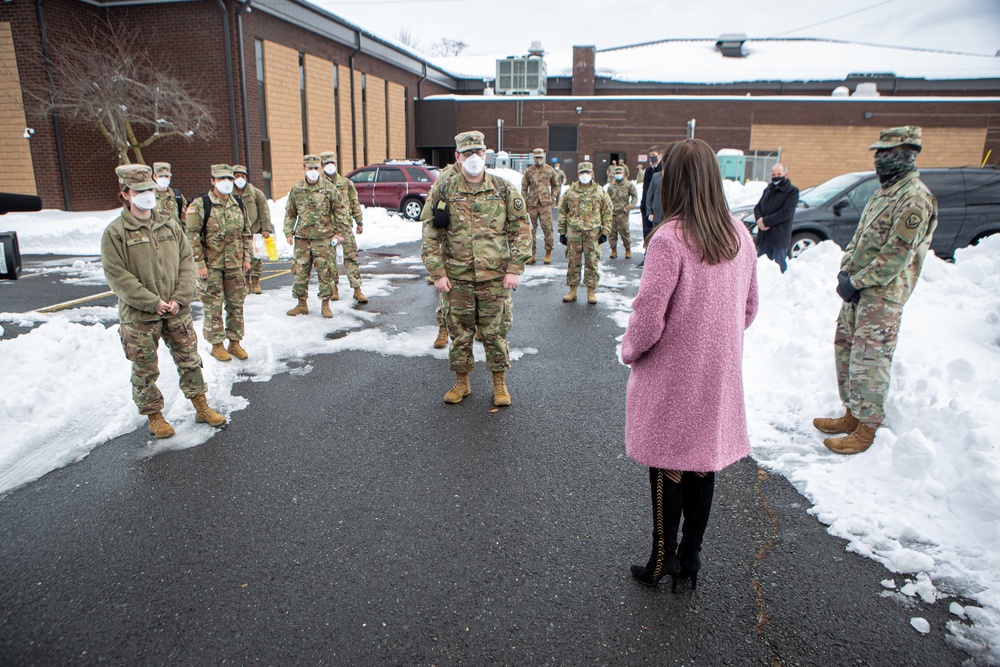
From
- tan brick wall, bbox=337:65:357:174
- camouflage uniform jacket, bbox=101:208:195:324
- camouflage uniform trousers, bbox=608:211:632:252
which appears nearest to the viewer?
camouflage uniform jacket, bbox=101:208:195:324

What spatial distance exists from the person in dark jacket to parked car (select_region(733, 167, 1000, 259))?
146cm

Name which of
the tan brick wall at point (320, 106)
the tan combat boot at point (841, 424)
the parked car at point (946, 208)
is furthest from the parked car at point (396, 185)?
the tan combat boot at point (841, 424)

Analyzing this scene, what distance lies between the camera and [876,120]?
38.4 metres

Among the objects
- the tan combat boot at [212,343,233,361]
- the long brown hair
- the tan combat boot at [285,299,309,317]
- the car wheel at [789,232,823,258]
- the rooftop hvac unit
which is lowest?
the tan combat boot at [212,343,233,361]

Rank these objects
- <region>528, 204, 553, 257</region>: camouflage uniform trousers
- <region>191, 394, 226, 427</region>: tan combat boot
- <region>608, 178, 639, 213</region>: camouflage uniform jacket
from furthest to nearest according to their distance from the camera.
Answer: <region>608, 178, 639, 213</region>: camouflage uniform jacket < <region>528, 204, 553, 257</region>: camouflage uniform trousers < <region>191, 394, 226, 427</region>: tan combat boot

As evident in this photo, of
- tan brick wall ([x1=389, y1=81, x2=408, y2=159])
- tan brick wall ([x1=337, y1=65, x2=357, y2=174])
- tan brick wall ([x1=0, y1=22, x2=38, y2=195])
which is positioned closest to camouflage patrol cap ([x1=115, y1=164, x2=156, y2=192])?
tan brick wall ([x1=0, y1=22, x2=38, y2=195])

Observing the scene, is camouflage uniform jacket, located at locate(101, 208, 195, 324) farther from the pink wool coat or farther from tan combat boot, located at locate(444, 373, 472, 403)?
the pink wool coat

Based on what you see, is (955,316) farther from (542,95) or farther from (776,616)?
(542,95)

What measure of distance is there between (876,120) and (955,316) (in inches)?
1556

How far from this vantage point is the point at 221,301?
6.56 meters

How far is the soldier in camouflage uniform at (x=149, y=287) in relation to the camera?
169 inches

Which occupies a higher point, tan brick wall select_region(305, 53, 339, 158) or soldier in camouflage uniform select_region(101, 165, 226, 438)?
tan brick wall select_region(305, 53, 339, 158)

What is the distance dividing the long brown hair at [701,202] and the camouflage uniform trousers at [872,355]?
2218 mm

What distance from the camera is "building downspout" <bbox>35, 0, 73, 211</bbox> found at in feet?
58.4
